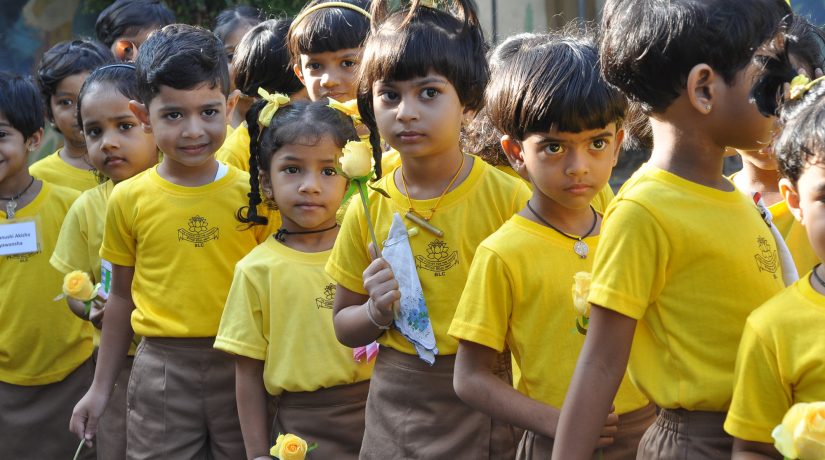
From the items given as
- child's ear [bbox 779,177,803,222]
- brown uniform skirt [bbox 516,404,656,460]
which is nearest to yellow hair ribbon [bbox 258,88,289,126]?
brown uniform skirt [bbox 516,404,656,460]

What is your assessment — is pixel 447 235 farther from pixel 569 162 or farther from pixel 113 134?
pixel 113 134

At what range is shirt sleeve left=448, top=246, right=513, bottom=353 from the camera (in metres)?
2.83

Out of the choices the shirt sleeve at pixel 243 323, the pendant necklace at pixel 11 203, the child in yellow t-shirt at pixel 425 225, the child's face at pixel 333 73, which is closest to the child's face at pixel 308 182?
the shirt sleeve at pixel 243 323

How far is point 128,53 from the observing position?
626 centimetres

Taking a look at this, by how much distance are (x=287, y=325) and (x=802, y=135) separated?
1.90m

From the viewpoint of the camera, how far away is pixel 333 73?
450 cm

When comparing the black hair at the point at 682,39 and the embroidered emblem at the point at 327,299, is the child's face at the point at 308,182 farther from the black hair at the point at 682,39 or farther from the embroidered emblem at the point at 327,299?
the black hair at the point at 682,39

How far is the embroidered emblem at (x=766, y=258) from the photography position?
2.42m

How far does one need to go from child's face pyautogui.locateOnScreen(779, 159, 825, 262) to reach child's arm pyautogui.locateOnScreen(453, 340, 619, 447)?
718 mm

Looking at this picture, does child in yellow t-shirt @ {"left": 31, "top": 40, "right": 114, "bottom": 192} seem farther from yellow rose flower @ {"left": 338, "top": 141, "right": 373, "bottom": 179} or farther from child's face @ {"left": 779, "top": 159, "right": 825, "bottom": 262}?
child's face @ {"left": 779, "top": 159, "right": 825, "bottom": 262}

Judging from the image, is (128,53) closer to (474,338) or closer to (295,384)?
(295,384)

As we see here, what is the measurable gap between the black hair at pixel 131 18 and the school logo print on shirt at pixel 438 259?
3574 mm

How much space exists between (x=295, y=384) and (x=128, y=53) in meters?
3.25

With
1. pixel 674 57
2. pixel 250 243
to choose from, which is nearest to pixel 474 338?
pixel 674 57
